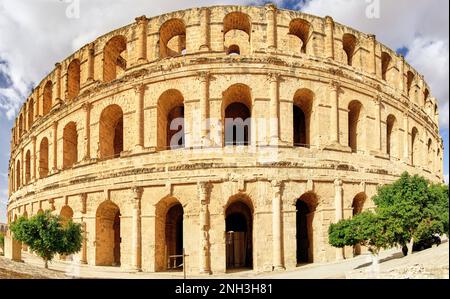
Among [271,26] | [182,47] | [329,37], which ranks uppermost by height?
[182,47]

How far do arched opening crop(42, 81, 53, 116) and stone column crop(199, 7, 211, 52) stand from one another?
10.6 m

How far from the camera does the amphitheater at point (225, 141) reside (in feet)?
48.7

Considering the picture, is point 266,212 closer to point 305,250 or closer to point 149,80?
point 305,250

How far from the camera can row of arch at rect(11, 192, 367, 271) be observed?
15664mm

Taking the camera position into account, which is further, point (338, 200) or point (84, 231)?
point (84, 231)

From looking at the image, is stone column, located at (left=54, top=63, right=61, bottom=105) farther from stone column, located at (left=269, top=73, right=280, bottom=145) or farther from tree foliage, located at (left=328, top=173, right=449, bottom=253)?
tree foliage, located at (left=328, top=173, right=449, bottom=253)

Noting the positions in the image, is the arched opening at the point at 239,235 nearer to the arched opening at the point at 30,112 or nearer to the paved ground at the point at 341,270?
the paved ground at the point at 341,270

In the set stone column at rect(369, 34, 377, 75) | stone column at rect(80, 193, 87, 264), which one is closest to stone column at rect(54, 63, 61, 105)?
stone column at rect(80, 193, 87, 264)

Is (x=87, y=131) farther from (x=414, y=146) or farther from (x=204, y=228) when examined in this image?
(x=414, y=146)

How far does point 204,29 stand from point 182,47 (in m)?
6.20

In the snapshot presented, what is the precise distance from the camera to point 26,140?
2391 cm

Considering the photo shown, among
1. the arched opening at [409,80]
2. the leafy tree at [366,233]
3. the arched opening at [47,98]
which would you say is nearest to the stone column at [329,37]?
the arched opening at [409,80]

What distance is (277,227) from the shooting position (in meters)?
14.5

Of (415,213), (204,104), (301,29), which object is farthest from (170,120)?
(415,213)
